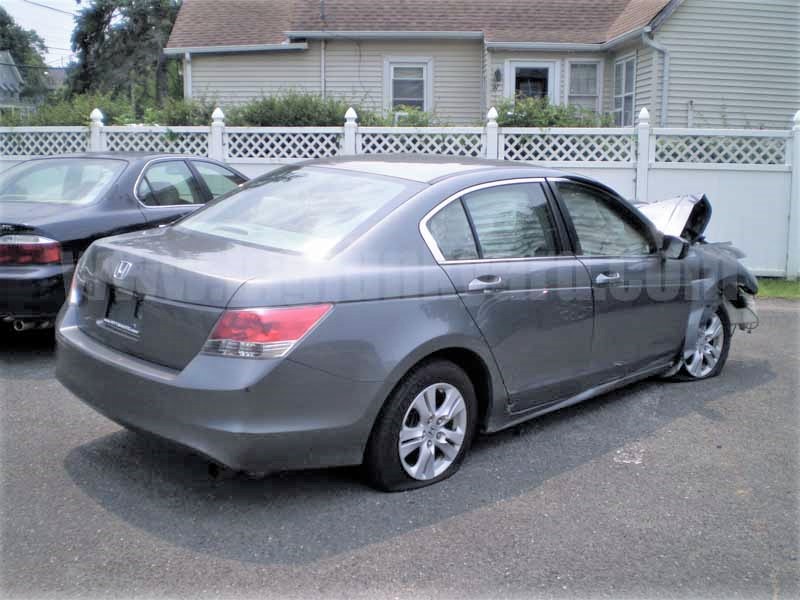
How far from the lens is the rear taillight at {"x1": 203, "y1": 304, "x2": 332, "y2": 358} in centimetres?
340

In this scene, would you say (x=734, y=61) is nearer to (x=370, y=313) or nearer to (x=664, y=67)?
(x=664, y=67)

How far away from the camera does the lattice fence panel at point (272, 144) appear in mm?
11219

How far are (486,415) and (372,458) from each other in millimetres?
796

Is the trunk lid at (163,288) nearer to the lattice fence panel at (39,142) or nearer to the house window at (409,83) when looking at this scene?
the lattice fence panel at (39,142)

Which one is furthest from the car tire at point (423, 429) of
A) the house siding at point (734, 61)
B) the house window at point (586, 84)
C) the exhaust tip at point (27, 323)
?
the house window at point (586, 84)

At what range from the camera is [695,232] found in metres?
6.47

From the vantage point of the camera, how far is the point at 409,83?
56.4ft

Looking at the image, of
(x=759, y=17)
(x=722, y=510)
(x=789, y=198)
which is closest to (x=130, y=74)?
(x=759, y=17)

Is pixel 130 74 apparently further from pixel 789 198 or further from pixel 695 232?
pixel 695 232

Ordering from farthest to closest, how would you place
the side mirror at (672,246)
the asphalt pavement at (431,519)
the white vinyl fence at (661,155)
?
the white vinyl fence at (661,155) < the side mirror at (672,246) < the asphalt pavement at (431,519)

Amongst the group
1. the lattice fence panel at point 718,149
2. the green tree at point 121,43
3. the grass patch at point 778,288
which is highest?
the green tree at point 121,43

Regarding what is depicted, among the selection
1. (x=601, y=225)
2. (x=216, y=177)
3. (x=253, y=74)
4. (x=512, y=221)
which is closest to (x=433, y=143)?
(x=216, y=177)

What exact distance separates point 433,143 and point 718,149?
3.69 m

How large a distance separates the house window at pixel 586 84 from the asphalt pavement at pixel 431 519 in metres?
12.9
